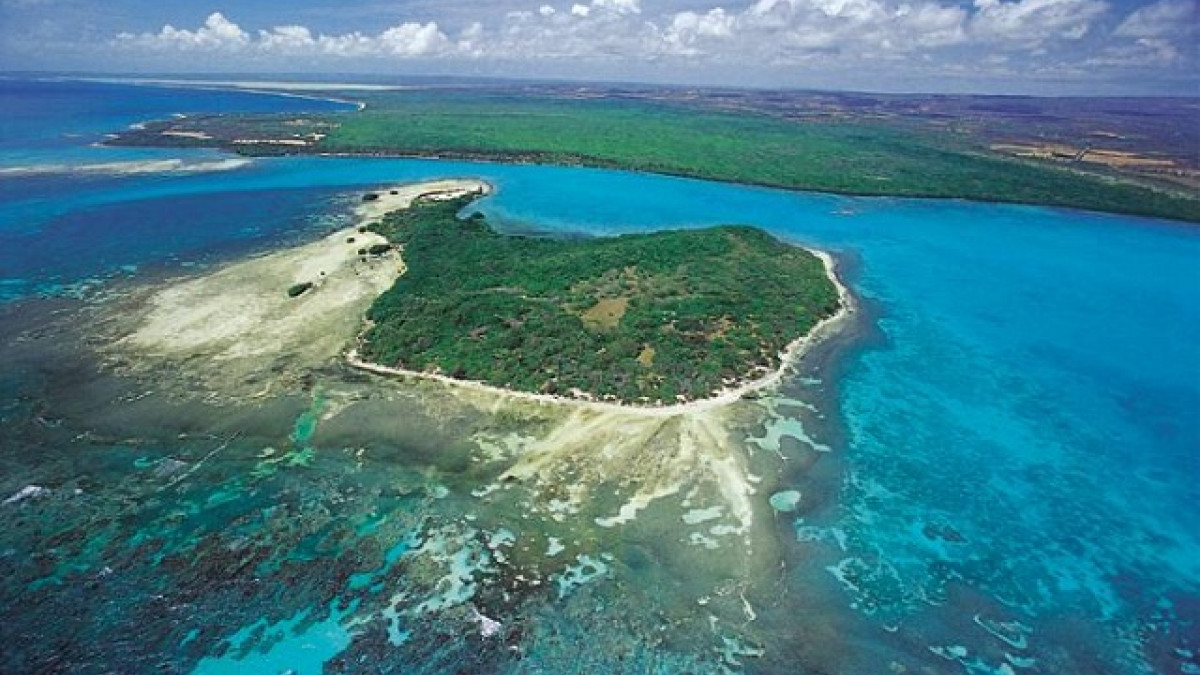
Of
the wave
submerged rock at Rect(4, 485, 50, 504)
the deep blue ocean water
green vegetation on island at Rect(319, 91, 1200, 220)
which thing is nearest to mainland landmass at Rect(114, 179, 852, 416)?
the deep blue ocean water

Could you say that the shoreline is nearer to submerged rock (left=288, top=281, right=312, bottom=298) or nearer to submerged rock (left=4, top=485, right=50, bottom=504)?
submerged rock (left=288, top=281, right=312, bottom=298)

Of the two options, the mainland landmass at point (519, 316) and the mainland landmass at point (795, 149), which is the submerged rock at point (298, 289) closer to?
the mainland landmass at point (519, 316)

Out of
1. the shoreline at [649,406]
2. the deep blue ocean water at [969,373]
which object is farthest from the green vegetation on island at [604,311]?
the deep blue ocean water at [969,373]

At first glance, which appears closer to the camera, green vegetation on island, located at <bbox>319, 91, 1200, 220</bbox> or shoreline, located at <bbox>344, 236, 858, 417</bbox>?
shoreline, located at <bbox>344, 236, 858, 417</bbox>

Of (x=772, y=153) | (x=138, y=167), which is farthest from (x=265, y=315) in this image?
(x=772, y=153)

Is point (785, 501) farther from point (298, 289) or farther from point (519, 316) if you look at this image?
point (298, 289)

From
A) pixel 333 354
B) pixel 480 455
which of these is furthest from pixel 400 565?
pixel 333 354

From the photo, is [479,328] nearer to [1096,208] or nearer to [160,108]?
[1096,208]
